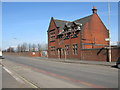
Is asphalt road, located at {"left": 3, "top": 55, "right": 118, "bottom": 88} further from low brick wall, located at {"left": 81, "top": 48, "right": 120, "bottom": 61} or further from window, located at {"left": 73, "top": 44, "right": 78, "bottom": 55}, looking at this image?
window, located at {"left": 73, "top": 44, "right": 78, "bottom": 55}

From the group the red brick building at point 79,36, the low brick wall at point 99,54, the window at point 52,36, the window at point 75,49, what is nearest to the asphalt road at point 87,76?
the low brick wall at point 99,54

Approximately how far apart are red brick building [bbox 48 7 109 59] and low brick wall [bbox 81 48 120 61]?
6.43ft

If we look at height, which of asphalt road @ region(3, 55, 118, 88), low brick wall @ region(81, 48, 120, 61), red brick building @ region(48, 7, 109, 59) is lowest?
asphalt road @ region(3, 55, 118, 88)

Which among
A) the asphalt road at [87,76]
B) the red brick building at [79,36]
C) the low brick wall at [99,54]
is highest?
the red brick building at [79,36]

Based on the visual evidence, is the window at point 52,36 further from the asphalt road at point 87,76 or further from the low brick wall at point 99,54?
the asphalt road at point 87,76

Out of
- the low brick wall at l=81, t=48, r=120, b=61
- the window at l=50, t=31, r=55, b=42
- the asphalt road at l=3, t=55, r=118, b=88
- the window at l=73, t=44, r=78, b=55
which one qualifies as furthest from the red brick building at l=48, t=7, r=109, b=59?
the asphalt road at l=3, t=55, r=118, b=88

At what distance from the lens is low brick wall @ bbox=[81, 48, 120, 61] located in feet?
83.1

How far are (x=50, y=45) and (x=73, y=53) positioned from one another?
13505 millimetres

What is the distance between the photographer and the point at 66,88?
7785 mm

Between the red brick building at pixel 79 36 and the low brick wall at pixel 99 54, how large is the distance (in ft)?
6.43

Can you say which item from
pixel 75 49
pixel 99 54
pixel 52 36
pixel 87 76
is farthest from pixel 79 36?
pixel 87 76

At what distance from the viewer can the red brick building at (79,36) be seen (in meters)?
35.4

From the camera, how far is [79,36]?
1394 inches

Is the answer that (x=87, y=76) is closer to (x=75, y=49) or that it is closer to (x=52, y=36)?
(x=75, y=49)
